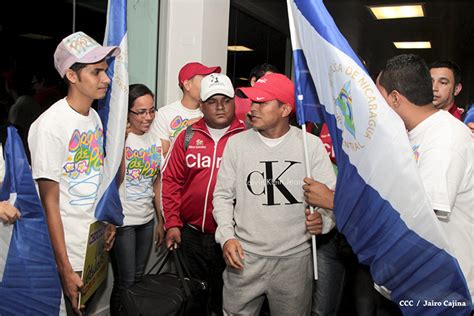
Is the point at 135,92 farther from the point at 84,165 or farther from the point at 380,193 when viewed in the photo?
the point at 380,193

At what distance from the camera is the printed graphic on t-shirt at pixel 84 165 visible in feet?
6.40

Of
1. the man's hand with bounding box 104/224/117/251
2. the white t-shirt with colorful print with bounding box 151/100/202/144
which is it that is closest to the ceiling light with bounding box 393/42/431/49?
the white t-shirt with colorful print with bounding box 151/100/202/144

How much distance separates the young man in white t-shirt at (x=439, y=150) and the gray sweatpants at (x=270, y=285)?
0.67m

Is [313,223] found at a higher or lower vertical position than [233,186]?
lower

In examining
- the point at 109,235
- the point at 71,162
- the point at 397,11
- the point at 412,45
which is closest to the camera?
the point at 71,162

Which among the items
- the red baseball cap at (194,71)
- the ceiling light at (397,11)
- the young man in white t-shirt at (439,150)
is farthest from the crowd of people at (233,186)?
the ceiling light at (397,11)

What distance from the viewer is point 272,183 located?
2.12 meters

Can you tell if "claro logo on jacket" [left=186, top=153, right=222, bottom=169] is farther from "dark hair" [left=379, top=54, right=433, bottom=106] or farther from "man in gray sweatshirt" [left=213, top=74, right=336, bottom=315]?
"dark hair" [left=379, top=54, right=433, bottom=106]

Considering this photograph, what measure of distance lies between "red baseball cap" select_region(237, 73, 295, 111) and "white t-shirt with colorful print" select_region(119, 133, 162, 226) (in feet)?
2.45

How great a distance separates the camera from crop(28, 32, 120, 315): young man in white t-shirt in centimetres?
188

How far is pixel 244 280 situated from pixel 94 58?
3.71 feet

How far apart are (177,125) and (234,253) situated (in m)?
1.20

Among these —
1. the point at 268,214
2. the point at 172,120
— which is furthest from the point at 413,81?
the point at 172,120

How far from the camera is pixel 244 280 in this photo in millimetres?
2078
